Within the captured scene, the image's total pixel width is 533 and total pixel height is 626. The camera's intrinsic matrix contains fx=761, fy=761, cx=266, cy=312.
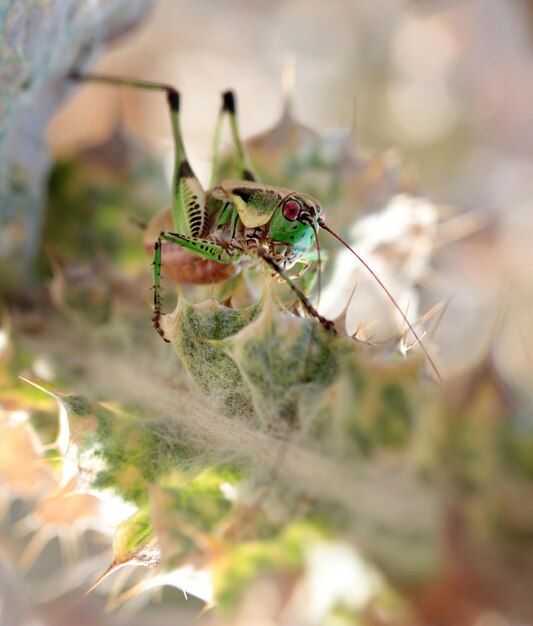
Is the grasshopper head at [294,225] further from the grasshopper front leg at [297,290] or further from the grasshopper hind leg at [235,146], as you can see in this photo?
the grasshopper hind leg at [235,146]

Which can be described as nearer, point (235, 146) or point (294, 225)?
point (294, 225)

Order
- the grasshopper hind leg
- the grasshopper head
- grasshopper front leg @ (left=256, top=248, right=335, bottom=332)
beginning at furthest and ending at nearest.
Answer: the grasshopper hind leg < the grasshopper head < grasshopper front leg @ (left=256, top=248, right=335, bottom=332)

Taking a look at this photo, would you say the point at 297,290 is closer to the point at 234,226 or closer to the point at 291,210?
the point at 291,210

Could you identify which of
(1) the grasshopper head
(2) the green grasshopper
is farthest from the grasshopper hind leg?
(1) the grasshopper head

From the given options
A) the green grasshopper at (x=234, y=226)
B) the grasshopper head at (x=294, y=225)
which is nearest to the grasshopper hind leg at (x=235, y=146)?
the green grasshopper at (x=234, y=226)

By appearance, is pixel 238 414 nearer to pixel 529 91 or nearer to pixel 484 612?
pixel 484 612

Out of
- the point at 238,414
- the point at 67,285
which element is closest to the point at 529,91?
the point at 67,285

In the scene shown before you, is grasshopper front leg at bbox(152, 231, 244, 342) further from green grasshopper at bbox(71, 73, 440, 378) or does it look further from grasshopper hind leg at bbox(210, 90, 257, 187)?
grasshopper hind leg at bbox(210, 90, 257, 187)

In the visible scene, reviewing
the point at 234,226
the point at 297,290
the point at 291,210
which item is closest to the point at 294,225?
the point at 291,210
